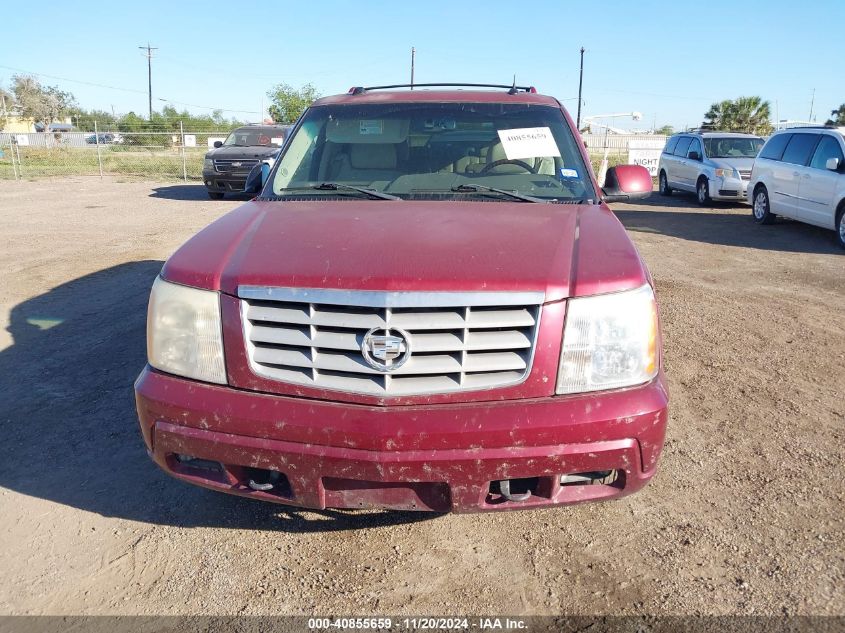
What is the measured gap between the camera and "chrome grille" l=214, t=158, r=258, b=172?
16000mm

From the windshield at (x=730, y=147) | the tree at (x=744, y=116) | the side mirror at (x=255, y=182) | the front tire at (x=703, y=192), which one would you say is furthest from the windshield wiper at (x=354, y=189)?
the tree at (x=744, y=116)

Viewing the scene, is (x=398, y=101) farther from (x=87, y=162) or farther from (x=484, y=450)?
(x=87, y=162)

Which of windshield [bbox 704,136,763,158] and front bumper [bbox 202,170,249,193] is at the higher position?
windshield [bbox 704,136,763,158]

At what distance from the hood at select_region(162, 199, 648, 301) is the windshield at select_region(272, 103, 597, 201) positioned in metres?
0.41

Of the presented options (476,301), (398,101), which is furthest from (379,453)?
(398,101)

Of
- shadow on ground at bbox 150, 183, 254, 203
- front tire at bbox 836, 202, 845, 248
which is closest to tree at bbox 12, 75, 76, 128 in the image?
shadow on ground at bbox 150, 183, 254, 203

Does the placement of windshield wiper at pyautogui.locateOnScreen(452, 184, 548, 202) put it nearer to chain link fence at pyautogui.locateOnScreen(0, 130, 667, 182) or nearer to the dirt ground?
the dirt ground

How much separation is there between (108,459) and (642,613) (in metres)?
2.76

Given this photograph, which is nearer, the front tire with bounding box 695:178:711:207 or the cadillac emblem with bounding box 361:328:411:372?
the cadillac emblem with bounding box 361:328:411:372

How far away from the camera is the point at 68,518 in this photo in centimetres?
320

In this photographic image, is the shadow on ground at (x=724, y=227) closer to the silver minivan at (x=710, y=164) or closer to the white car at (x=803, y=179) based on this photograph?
the white car at (x=803, y=179)

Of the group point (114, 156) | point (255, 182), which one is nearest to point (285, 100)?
point (114, 156)

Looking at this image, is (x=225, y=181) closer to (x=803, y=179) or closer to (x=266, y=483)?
(x=803, y=179)

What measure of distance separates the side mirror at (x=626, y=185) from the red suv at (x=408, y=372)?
1.50 m
